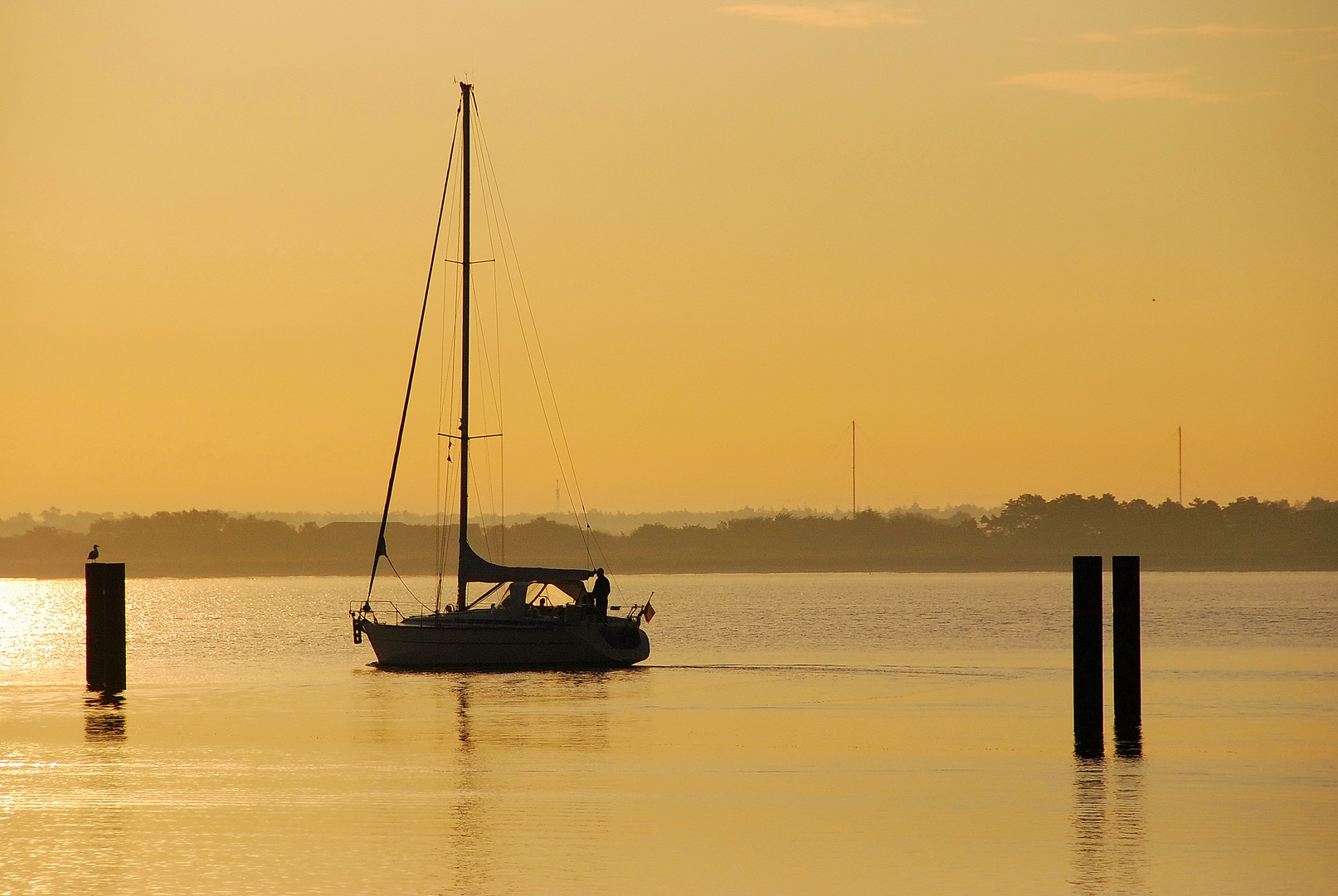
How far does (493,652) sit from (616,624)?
391 cm

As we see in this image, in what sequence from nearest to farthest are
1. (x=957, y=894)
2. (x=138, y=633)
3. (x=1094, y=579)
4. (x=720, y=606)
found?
(x=957, y=894) < (x=1094, y=579) < (x=138, y=633) < (x=720, y=606)

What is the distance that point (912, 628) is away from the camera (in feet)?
284

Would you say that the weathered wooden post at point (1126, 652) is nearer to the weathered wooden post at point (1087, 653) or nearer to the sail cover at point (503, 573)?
the weathered wooden post at point (1087, 653)

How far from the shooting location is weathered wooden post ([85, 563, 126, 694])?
41969 mm

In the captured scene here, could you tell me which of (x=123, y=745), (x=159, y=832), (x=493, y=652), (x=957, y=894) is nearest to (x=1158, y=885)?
(x=957, y=894)

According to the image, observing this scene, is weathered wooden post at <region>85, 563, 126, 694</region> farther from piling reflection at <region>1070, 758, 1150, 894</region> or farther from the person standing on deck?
piling reflection at <region>1070, 758, 1150, 894</region>

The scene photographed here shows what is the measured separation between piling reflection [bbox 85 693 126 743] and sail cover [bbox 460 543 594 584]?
36.3 feet

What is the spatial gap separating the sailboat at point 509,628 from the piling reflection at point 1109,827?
2218cm

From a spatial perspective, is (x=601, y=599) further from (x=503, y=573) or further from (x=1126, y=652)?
(x=1126, y=652)

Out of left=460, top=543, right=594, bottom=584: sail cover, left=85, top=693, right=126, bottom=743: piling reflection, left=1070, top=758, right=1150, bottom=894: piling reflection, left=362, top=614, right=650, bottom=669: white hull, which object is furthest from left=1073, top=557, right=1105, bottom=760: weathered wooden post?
left=362, top=614, right=650, bottom=669: white hull

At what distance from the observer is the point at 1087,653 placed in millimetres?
30312

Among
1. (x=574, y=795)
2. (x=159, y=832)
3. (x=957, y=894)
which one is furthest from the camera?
(x=574, y=795)

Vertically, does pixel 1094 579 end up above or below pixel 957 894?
above

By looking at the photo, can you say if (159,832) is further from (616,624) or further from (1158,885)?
(616,624)
